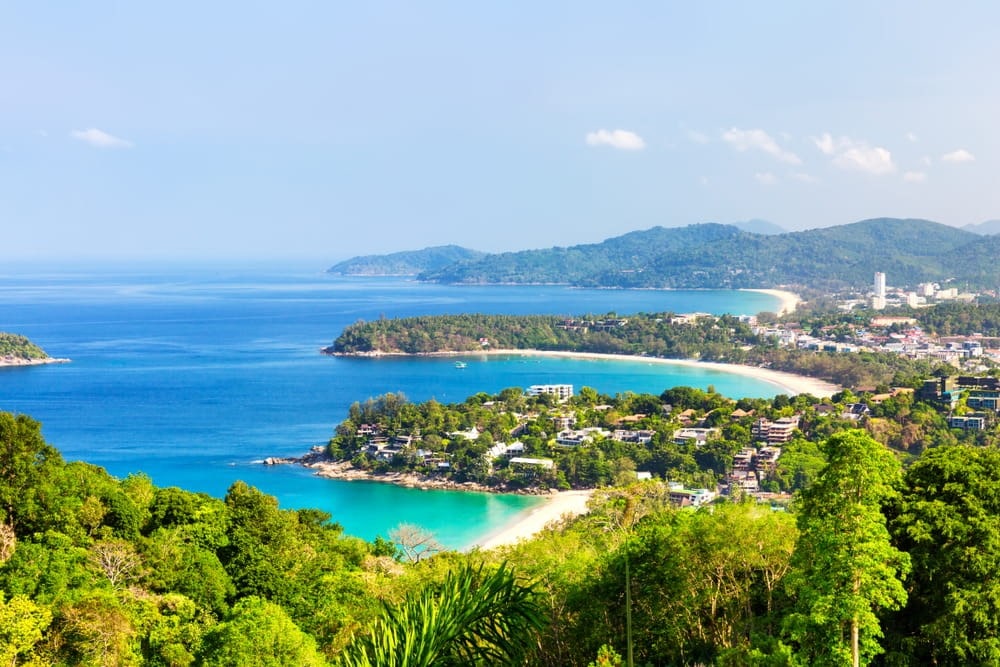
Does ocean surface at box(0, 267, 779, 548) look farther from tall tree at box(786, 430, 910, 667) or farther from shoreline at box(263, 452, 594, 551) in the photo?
tall tree at box(786, 430, 910, 667)

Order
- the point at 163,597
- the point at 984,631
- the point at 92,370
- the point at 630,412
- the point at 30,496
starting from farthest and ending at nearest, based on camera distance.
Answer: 1. the point at 92,370
2. the point at 630,412
3. the point at 30,496
4. the point at 163,597
5. the point at 984,631

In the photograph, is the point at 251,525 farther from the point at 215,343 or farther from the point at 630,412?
the point at 215,343

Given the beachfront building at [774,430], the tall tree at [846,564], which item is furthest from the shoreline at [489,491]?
the tall tree at [846,564]

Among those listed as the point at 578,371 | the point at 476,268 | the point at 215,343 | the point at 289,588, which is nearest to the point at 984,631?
the point at 289,588

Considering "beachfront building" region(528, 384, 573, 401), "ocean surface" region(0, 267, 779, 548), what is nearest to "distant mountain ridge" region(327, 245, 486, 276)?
"ocean surface" region(0, 267, 779, 548)

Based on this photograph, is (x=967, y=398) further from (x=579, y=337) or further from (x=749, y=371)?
(x=579, y=337)

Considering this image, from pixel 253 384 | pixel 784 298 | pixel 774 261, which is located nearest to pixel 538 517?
pixel 253 384

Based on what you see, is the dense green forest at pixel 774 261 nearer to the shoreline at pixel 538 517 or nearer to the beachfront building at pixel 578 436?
the beachfront building at pixel 578 436
